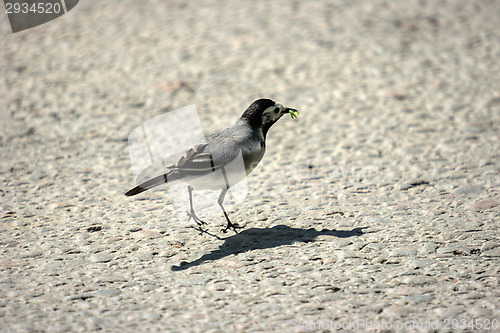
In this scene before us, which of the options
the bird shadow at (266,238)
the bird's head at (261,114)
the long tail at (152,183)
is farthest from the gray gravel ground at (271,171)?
the bird's head at (261,114)

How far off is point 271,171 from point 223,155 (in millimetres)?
1386

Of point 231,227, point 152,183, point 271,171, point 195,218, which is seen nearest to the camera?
point 152,183

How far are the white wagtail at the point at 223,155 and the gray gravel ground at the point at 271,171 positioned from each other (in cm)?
46

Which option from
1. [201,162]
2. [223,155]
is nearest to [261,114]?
[223,155]

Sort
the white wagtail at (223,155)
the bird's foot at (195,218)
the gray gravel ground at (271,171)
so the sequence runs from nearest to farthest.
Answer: the gray gravel ground at (271,171)
the white wagtail at (223,155)
the bird's foot at (195,218)

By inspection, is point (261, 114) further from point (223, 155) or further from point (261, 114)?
point (223, 155)

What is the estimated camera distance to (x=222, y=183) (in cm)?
446

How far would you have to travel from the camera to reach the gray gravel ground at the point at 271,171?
351 centimetres

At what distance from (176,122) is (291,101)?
1.47m

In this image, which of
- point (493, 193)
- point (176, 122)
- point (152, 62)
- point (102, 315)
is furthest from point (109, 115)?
point (493, 193)

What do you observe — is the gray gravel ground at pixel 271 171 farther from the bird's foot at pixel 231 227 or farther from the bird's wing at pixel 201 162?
the bird's wing at pixel 201 162

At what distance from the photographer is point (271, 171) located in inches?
223

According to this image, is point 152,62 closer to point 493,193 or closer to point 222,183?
point 222,183

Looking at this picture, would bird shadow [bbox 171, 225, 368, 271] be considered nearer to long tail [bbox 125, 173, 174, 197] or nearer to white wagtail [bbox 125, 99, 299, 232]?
white wagtail [bbox 125, 99, 299, 232]
